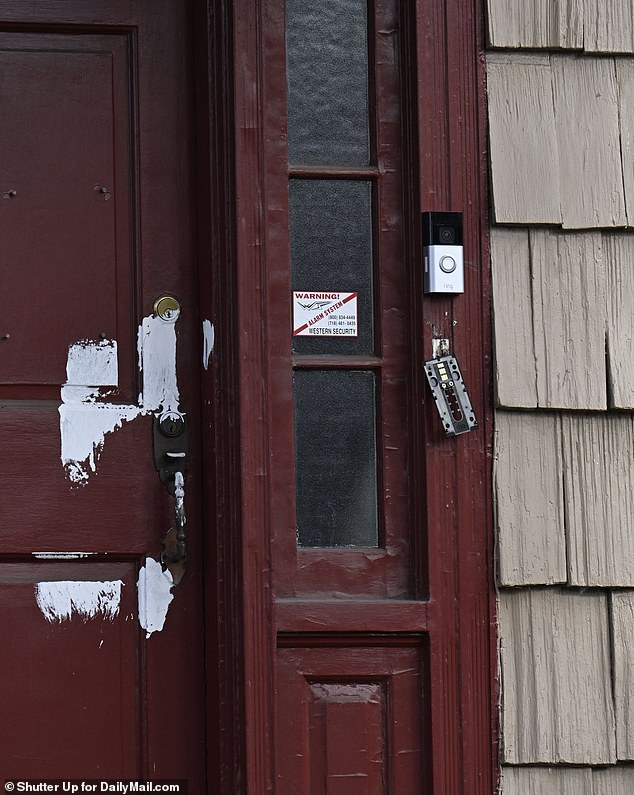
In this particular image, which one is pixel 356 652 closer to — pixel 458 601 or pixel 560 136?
pixel 458 601

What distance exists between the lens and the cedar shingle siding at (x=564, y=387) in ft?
9.61

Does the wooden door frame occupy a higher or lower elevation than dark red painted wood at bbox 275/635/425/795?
higher

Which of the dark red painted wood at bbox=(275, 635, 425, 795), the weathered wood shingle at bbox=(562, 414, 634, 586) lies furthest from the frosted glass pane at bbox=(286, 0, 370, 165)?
the dark red painted wood at bbox=(275, 635, 425, 795)

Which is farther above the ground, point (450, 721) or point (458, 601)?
point (458, 601)

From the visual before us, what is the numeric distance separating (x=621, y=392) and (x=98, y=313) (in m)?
1.20

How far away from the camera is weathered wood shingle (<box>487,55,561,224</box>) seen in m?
3.01

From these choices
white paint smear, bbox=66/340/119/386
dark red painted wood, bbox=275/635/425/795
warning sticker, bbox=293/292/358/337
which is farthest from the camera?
white paint smear, bbox=66/340/119/386

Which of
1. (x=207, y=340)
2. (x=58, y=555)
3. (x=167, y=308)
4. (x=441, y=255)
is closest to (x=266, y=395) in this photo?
(x=207, y=340)

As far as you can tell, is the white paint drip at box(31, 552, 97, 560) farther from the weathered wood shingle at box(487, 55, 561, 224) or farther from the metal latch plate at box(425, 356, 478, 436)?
the weathered wood shingle at box(487, 55, 561, 224)

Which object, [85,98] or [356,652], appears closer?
[356,652]

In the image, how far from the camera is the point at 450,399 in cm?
294

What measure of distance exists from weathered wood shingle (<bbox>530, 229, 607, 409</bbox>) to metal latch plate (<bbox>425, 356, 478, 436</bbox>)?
17 centimetres

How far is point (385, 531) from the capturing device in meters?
2.96

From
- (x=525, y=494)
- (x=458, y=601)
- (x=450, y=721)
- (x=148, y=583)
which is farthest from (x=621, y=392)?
(x=148, y=583)
